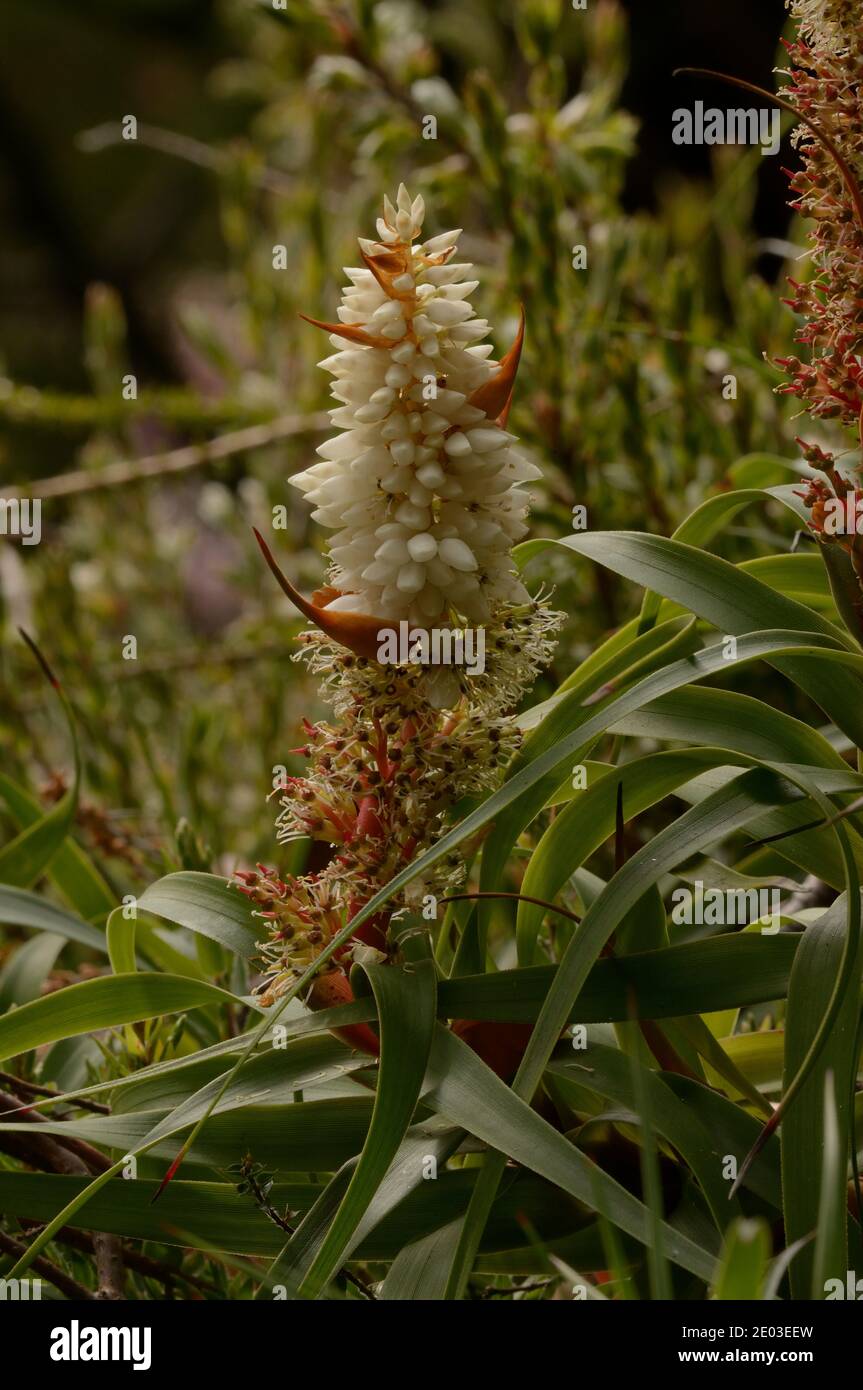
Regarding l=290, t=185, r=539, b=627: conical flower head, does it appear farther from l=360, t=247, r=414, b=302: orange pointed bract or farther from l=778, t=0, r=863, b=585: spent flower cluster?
l=778, t=0, r=863, b=585: spent flower cluster

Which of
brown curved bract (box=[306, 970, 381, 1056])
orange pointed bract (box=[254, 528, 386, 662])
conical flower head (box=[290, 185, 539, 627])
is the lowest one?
brown curved bract (box=[306, 970, 381, 1056])

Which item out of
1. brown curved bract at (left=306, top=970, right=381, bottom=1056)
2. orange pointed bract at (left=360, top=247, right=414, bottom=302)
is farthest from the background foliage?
orange pointed bract at (left=360, top=247, right=414, bottom=302)

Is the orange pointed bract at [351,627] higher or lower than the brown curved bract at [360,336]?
lower

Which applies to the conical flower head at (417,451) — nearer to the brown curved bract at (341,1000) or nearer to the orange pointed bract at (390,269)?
the orange pointed bract at (390,269)

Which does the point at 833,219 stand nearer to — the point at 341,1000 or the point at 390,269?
the point at 390,269

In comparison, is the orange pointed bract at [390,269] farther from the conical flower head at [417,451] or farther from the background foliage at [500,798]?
the background foliage at [500,798]

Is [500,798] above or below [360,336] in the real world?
below

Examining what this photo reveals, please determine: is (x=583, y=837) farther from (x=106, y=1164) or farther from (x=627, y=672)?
(x=106, y=1164)

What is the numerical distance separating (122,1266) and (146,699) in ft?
3.39

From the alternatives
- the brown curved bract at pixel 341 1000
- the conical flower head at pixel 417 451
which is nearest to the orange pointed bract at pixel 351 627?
the conical flower head at pixel 417 451

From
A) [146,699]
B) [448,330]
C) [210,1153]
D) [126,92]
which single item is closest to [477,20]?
[146,699]

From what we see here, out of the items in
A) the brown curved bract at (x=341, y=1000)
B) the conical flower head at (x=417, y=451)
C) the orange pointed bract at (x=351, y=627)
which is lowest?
the brown curved bract at (x=341, y=1000)

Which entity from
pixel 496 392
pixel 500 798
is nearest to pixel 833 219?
pixel 496 392

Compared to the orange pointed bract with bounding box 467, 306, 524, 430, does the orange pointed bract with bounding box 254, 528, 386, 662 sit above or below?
below
